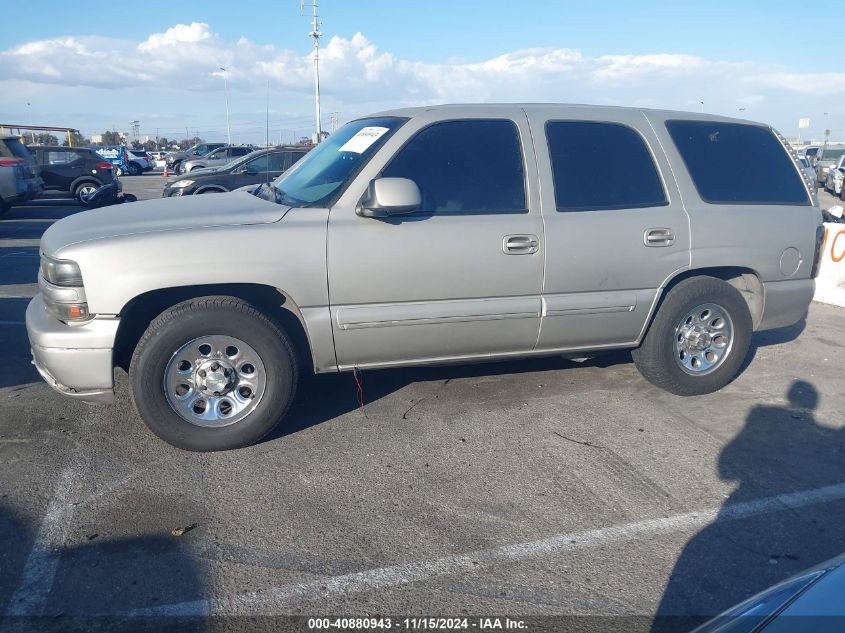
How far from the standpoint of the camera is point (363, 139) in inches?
181

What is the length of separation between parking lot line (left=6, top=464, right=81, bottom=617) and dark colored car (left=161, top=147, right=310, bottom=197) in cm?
1171

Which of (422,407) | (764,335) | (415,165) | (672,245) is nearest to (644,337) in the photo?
(672,245)

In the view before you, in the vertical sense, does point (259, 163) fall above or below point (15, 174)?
above

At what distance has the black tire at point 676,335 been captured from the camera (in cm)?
493

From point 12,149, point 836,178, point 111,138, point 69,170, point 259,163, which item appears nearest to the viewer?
point 12,149

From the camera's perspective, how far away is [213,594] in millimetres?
2887

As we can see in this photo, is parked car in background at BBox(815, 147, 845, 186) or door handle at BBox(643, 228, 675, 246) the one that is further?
parked car in background at BBox(815, 147, 845, 186)

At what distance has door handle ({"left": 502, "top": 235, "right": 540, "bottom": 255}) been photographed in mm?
4367

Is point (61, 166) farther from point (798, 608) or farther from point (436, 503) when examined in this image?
point (798, 608)

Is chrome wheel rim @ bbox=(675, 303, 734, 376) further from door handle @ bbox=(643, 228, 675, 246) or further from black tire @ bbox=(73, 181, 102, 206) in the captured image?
black tire @ bbox=(73, 181, 102, 206)

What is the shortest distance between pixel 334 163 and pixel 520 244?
1.32 m

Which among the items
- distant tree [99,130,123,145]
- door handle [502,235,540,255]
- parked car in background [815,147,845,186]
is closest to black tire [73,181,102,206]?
door handle [502,235,540,255]

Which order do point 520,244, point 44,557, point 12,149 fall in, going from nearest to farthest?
1. point 44,557
2. point 520,244
3. point 12,149

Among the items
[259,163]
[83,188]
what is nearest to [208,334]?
[259,163]
